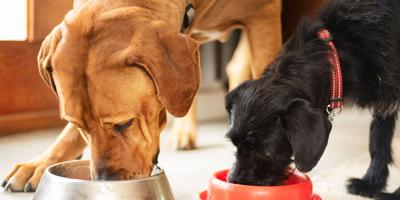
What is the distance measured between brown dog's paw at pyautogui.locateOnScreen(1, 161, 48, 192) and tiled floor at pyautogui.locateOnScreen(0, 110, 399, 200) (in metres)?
0.04

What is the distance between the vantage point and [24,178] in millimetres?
1902

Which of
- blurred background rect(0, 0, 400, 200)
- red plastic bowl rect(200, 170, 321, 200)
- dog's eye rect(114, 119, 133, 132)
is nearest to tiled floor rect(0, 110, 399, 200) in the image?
blurred background rect(0, 0, 400, 200)

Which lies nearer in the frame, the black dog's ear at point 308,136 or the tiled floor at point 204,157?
the black dog's ear at point 308,136

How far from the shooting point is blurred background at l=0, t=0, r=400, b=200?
2229mm

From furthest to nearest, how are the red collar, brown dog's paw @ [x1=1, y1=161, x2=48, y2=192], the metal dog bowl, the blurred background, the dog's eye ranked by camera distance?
the blurred background → brown dog's paw @ [x1=1, y1=161, x2=48, y2=192] → the red collar → the dog's eye → the metal dog bowl

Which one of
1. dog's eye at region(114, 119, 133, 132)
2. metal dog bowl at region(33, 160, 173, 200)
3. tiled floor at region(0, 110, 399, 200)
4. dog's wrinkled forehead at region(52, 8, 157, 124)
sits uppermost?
dog's wrinkled forehead at region(52, 8, 157, 124)

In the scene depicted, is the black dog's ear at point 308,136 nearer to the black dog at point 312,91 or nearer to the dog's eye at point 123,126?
the black dog at point 312,91

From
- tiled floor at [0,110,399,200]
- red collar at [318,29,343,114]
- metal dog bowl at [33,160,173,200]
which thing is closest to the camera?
metal dog bowl at [33,160,173,200]

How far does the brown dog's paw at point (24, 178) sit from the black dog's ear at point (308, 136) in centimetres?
90

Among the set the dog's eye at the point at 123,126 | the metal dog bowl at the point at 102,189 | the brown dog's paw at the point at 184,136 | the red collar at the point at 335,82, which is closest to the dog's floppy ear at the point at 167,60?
the dog's eye at the point at 123,126

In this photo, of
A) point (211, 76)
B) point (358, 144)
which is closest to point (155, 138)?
point (358, 144)

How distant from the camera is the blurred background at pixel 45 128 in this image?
2229 millimetres

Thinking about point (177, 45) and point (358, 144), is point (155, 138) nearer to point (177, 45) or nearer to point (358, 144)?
point (177, 45)

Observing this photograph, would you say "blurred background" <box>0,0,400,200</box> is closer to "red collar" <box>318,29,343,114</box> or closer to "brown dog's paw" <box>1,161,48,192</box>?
"brown dog's paw" <box>1,161,48,192</box>
